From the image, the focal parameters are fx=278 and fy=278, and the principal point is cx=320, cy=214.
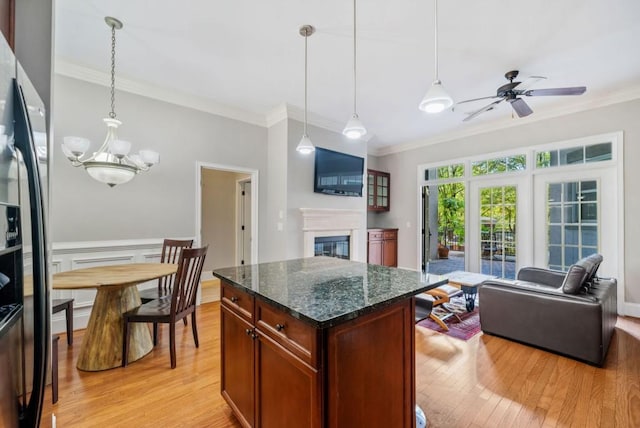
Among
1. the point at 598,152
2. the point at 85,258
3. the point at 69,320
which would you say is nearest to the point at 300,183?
the point at 85,258

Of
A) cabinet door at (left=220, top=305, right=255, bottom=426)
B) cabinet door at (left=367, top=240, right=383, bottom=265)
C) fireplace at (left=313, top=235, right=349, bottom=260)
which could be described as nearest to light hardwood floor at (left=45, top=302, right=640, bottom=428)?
cabinet door at (left=220, top=305, right=255, bottom=426)

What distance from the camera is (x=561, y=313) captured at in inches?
92.5

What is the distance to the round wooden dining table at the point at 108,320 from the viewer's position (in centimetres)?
221

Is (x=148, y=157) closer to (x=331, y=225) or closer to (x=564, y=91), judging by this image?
(x=331, y=225)

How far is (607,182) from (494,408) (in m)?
3.58

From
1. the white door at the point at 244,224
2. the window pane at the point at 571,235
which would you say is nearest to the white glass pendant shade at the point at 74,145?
the white door at the point at 244,224

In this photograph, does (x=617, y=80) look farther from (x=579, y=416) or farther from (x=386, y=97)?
(x=579, y=416)

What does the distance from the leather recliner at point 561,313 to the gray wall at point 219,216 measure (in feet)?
14.3

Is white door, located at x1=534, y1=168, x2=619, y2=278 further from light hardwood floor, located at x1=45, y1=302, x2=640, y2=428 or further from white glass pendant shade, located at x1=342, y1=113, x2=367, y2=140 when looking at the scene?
white glass pendant shade, located at x1=342, y1=113, x2=367, y2=140

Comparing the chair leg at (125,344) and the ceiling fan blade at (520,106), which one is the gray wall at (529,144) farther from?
the chair leg at (125,344)

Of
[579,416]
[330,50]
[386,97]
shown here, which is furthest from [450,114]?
[579,416]

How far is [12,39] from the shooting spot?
3.22 feet

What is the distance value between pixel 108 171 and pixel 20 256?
1908 millimetres

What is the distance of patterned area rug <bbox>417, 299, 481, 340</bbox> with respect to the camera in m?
2.91
